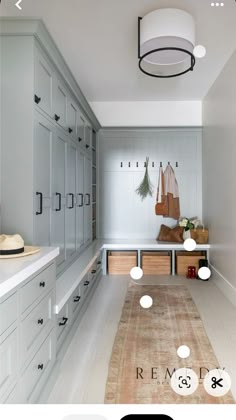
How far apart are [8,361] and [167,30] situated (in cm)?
181

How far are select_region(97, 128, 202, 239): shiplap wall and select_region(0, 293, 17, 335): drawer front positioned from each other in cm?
284

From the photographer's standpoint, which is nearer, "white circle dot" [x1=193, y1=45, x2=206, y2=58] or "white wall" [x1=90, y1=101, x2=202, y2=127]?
"white circle dot" [x1=193, y1=45, x2=206, y2=58]

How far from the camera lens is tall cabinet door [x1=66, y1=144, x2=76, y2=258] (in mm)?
2307

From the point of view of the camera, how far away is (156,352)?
1.67 meters

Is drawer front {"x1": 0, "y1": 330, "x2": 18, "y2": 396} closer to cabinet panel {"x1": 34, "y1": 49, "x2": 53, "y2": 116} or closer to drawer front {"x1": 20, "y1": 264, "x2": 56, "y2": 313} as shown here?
drawer front {"x1": 20, "y1": 264, "x2": 56, "y2": 313}

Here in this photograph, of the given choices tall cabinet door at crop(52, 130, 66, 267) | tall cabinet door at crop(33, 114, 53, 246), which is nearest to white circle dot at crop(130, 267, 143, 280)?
tall cabinet door at crop(52, 130, 66, 267)

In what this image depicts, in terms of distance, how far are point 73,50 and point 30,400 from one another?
2240mm

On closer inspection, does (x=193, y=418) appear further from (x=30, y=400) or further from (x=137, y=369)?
(x=137, y=369)

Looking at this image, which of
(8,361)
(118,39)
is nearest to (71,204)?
→ (118,39)

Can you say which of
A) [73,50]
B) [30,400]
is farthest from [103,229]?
[30,400]

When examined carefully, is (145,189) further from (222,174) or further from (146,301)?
(146,301)

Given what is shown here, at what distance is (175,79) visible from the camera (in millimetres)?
2840

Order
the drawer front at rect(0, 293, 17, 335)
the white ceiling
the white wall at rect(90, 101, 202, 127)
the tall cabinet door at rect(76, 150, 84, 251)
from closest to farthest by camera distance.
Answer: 1. the drawer front at rect(0, 293, 17, 335)
2. the white ceiling
3. the tall cabinet door at rect(76, 150, 84, 251)
4. the white wall at rect(90, 101, 202, 127)

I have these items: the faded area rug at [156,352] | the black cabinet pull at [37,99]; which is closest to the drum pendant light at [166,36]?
the black cabinet pull at [37,99]
